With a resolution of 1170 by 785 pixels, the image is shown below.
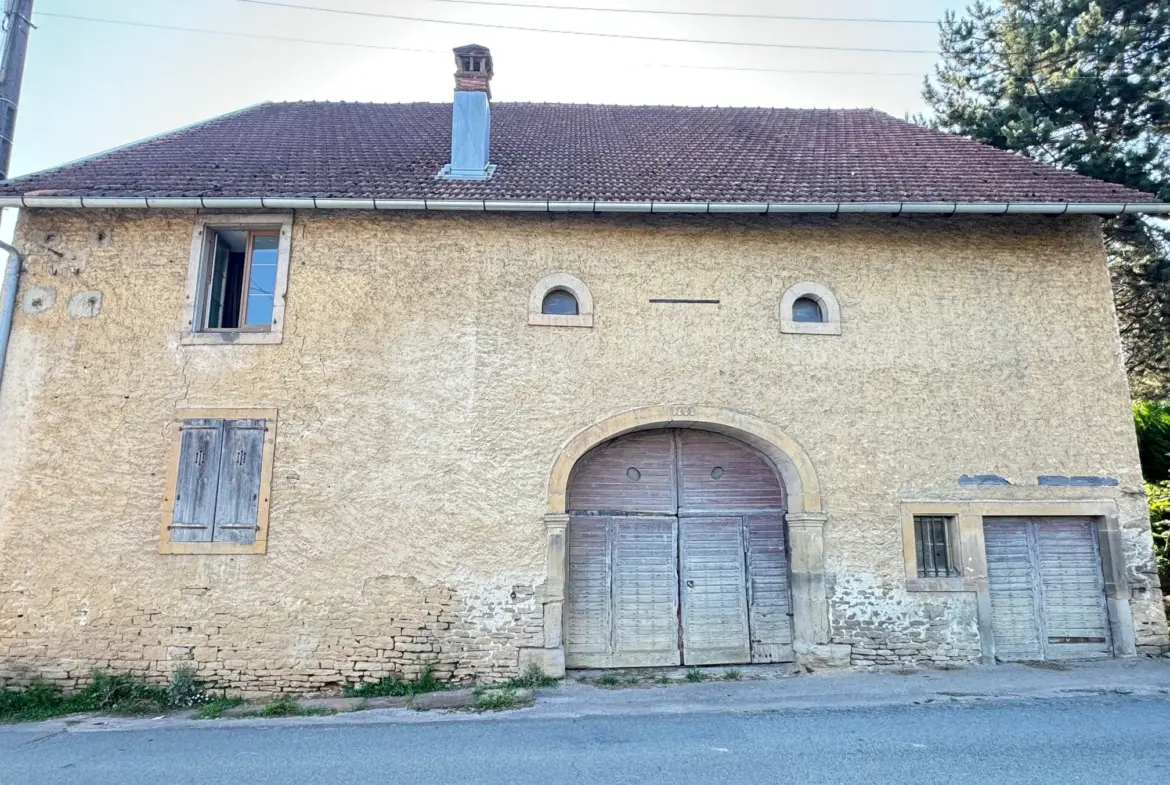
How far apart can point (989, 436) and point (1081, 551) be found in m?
1.56

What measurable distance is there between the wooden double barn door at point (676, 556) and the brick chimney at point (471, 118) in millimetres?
3591

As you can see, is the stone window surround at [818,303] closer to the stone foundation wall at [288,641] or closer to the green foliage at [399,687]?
the stone foundation wall at [288,641]

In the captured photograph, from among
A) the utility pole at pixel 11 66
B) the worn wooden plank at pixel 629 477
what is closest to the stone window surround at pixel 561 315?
the worn wooden plank at pixel 629 477

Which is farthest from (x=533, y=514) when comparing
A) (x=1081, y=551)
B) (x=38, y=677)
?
(x=1081, y=551)

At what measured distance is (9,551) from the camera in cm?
659

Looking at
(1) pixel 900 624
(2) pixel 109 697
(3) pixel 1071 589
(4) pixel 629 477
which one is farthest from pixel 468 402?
(3) pixel 1071 589

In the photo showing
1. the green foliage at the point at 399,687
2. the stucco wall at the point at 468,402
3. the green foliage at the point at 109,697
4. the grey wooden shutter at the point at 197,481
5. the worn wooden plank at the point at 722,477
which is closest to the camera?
the green foliage at the point at 109,697

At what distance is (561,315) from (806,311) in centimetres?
268

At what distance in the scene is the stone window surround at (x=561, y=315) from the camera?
7227 millimetres

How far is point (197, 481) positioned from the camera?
268 inches

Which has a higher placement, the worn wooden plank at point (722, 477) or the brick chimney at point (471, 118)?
the brick chimney at point (471, 118)

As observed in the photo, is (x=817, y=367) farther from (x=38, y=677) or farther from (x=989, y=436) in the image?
(x=38, y=677)

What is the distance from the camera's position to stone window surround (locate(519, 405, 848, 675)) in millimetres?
6707

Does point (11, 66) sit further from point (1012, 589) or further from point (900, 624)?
point (1012, 589)
